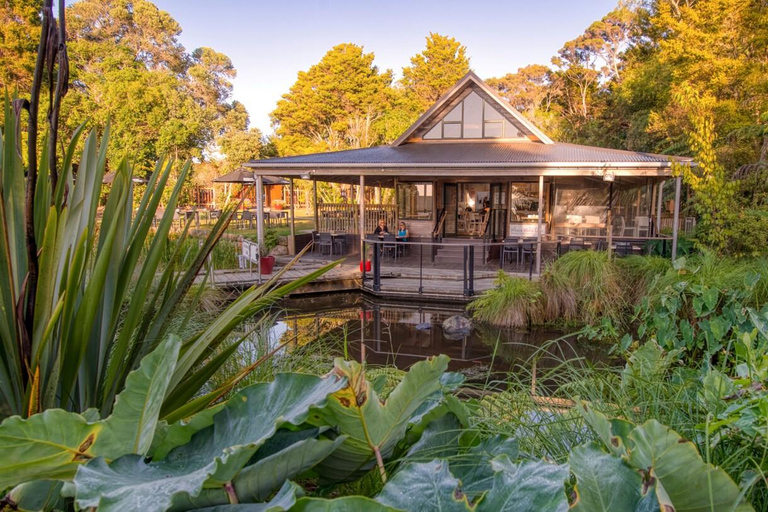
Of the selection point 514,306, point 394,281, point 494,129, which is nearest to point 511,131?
point 494,129

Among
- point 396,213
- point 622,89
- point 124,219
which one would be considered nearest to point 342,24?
point 622,89

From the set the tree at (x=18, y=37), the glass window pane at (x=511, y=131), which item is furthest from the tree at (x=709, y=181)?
the tree at (x=18, y=37)

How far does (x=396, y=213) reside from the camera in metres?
16.4

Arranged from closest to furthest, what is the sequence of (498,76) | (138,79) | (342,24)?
1. (138,79)
2. (342,24)
3. (498,76)

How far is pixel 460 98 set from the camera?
15.4 metres

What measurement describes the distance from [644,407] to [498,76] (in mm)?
53222

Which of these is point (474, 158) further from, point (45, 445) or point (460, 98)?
point (45, 445)

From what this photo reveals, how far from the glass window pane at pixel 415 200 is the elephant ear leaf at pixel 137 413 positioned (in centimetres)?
1563

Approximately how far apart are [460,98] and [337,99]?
2239 centimetres

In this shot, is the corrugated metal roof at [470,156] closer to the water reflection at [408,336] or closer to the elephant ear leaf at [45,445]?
the water reflection at [408,336]

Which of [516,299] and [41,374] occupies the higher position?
[41,374]

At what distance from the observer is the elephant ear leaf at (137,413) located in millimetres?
718

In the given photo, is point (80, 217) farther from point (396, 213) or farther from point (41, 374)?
point (396, 213)

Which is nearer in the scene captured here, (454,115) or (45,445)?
(45,445)
